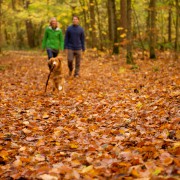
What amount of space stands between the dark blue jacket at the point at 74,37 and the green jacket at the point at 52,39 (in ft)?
3.22

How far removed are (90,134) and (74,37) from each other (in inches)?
290

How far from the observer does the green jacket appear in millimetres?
10281

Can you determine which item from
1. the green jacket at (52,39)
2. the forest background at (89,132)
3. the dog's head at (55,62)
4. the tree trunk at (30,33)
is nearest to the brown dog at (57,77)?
the dog's head at (55,62)

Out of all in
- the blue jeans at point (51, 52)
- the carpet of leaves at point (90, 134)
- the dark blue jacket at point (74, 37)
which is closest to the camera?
the carpet of leaves at point (90, 134)

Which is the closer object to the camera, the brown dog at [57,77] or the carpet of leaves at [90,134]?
the carpet of leaves at [90,134]

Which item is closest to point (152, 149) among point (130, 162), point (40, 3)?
point (130, 162)

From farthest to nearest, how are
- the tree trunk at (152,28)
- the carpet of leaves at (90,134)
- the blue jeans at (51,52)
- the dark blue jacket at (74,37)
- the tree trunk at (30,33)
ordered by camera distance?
the tree trunk at (30,33) < the tree trunk at (152,28) < the dark blue jacket at (74,37) < the blue jeans at (51,52) < the carpet of leaves at (90,134)

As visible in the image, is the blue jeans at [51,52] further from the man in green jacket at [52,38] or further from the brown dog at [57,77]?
the brown dog at [57,77]

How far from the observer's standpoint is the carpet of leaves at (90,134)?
301 centimetres

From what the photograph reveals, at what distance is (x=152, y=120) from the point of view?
489 centimetres

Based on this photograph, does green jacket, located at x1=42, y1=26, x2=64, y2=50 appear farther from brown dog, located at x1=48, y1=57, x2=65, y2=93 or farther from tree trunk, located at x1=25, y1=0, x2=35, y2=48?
tree trunk, located at x1=25, y1=0, x2=35, y2=48

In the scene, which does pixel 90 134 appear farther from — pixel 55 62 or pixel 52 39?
pixel 52 39

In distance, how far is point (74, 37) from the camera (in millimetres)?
11375

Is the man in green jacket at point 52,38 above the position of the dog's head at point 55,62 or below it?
above
